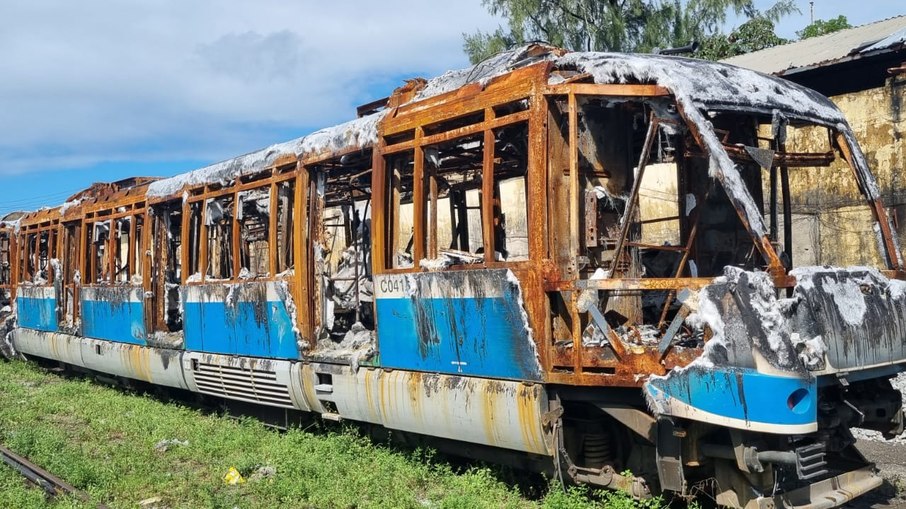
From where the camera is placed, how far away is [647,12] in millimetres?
24500

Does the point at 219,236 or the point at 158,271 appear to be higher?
the point at 219,236

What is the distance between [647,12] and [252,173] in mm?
18425

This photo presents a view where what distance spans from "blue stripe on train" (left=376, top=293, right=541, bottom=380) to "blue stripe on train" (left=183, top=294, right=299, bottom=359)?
5.34 ft

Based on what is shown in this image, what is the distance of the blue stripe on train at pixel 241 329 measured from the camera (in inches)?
323

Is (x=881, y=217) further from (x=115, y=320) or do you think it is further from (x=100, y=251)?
(x=100, y=251)

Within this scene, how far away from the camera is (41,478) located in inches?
280

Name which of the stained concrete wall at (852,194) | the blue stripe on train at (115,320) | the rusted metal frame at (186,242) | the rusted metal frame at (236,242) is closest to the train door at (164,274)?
the blue stripe on train at (115,320)

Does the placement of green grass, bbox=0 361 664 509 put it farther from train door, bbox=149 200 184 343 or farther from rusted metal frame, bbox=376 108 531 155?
rusted metal frame, bbox=376 108 531 155

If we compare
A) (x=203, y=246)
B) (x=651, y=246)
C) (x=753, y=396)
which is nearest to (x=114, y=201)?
(x=203, y=246)

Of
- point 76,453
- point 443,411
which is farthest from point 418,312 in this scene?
point 76,453

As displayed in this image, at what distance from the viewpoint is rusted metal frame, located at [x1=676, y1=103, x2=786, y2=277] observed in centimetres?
457

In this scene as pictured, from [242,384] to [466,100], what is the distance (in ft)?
14.3

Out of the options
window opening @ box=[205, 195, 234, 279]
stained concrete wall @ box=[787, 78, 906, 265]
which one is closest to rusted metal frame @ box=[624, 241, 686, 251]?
window opening @ box=[205, 195, 234, 279]

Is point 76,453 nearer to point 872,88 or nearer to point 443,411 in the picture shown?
point 443,411
